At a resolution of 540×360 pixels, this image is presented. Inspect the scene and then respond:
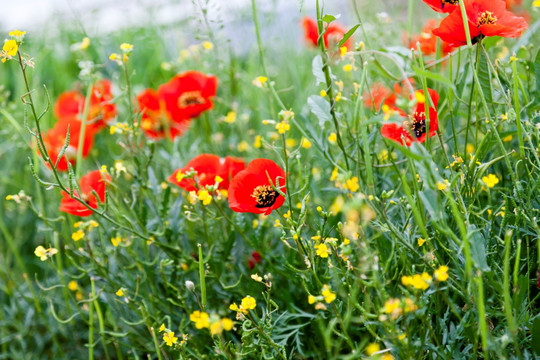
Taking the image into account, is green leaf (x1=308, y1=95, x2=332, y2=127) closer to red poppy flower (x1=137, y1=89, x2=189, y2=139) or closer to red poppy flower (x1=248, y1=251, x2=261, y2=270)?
red poppy flower (x1=248, y1=251, x2=261, y2=270)

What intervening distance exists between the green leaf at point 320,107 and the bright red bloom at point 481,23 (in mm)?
185

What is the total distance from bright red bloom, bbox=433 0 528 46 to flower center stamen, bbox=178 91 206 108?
23.6 inches

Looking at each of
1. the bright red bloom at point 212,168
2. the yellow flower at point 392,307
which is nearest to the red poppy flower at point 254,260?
the bright red bloom at point 212,168

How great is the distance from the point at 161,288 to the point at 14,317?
0.37 metres

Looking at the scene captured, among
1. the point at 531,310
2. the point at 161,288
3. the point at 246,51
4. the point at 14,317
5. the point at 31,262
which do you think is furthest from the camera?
the point at 246,51

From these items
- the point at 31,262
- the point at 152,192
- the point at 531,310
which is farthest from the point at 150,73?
the point at 531,310

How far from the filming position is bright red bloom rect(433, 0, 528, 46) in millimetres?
620

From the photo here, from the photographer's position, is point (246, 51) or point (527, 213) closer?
point (527, 213)

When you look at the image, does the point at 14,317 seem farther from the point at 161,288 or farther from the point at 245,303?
the point at 245,303

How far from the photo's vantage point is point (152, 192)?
95 centimetres

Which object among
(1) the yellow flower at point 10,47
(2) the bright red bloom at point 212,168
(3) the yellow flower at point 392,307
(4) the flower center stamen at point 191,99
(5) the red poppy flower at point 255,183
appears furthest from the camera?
(4) the flower center stamen at point 191,99

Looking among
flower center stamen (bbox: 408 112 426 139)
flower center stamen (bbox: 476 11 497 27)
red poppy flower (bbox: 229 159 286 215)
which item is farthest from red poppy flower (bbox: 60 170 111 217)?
flower center stamen (bbox: 476 11 497 27)

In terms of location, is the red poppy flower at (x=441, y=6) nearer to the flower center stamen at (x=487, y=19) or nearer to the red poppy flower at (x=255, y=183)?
the flower center stamen at (x=487, y=19)

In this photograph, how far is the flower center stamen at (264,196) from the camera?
0.71 meters
